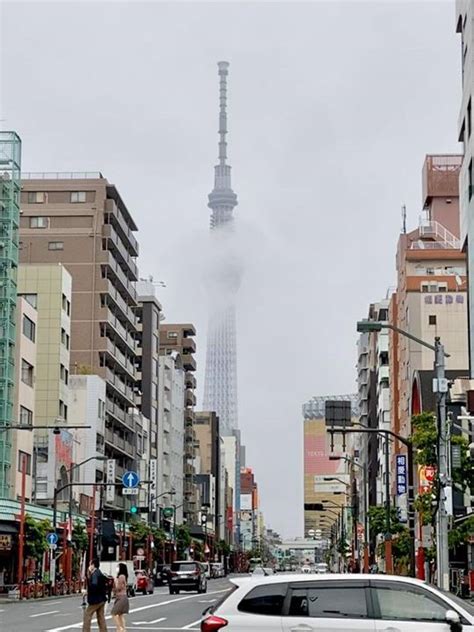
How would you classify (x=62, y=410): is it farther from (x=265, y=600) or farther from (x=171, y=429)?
(x=265, y=600)

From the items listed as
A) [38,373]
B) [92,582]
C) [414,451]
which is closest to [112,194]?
[38,373]

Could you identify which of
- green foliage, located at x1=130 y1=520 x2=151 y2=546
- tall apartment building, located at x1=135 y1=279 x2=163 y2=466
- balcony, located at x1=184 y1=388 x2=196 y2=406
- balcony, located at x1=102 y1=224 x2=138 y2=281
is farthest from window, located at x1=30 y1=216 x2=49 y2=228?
balcony, located at x1=184 y1=388 x2=196 y2=406

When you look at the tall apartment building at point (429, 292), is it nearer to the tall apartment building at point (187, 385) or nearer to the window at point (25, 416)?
the window at point (25, 416)

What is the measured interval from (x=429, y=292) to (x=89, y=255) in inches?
1313

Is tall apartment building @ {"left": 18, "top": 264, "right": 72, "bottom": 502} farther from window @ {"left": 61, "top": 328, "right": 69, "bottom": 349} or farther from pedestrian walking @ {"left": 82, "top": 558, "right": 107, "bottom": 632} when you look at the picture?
pedestrian walking @ {"left": 82, "top": 558, "right": 107, "bottom": 632}

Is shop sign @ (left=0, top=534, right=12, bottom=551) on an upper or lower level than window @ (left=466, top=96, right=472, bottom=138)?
lower

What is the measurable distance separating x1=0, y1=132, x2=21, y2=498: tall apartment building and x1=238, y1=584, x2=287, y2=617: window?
209 ft

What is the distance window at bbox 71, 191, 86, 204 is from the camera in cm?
12025

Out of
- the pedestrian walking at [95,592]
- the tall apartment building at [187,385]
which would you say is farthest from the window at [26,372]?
the tall apartment building at [187,385]

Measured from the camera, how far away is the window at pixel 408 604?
54.2 ft

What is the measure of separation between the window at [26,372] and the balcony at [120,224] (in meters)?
→ 34.4

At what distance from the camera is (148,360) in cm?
14512

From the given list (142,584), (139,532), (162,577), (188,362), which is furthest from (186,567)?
(188,362)

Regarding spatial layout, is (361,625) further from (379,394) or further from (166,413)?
(166,413)
